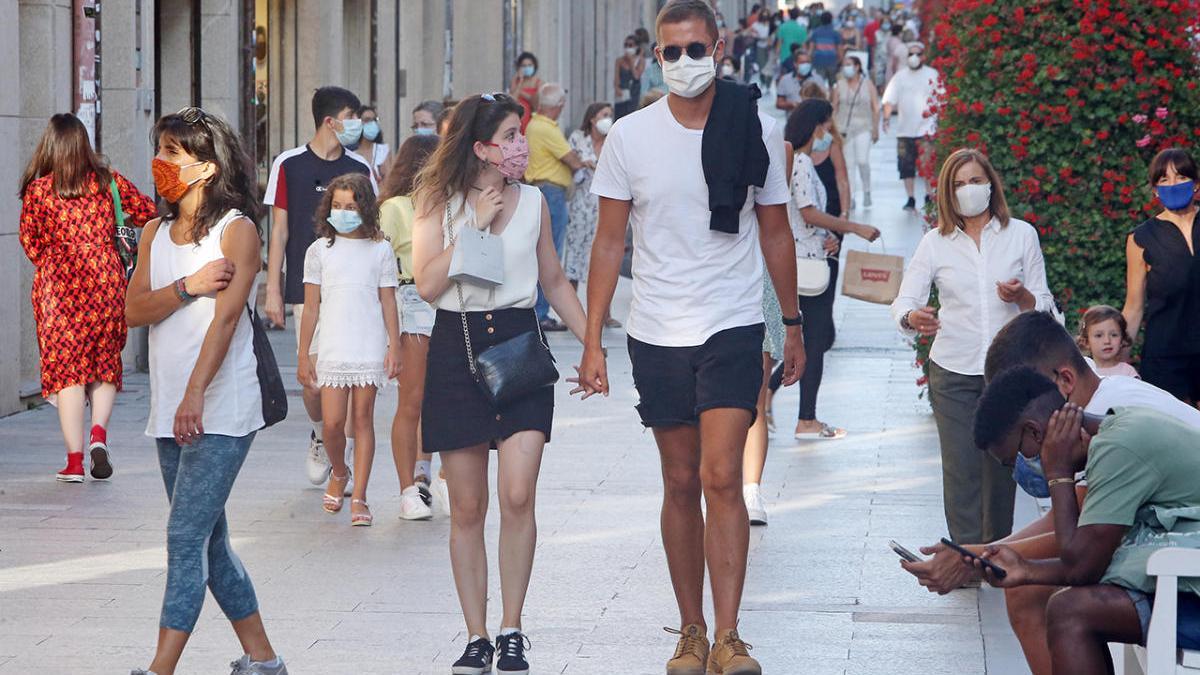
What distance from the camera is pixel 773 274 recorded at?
6.23 metres

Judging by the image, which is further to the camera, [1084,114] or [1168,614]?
[1084,114]

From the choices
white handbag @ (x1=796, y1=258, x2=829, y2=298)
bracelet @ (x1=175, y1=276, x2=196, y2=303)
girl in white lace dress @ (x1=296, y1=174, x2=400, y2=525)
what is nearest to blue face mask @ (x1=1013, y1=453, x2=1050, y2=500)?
bracelet @ (x1=175, y1=276, x2=196, y2=303)

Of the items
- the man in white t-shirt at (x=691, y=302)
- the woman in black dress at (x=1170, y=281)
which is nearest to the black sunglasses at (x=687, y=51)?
the man in white t-shirt at (x=691, y=302)

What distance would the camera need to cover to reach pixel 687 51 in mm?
6086

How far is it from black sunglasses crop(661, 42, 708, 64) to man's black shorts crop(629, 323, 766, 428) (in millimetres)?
834

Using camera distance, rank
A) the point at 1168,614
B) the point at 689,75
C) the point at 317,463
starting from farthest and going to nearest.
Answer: the point at 317,463 < the point at 689,75 < the point at 1168,614

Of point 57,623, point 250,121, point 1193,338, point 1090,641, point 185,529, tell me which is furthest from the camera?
point 250,121

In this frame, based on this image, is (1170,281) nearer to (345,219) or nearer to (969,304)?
(969,304)

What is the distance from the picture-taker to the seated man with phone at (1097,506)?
181 inches

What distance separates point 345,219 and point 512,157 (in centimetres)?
235

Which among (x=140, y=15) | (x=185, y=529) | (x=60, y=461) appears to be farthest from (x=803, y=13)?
(x=185, y=529)

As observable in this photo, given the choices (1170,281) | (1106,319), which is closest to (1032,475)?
(1106,319)

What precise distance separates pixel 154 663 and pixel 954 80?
684 centimetres

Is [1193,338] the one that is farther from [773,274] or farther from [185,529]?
[185,529]
